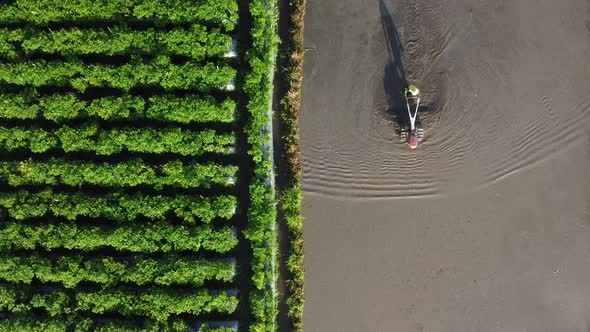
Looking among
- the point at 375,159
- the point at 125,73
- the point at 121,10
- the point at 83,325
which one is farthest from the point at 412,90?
the point at 83,325

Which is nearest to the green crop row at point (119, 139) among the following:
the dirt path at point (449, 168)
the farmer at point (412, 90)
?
the dirt path at point (449, 168)

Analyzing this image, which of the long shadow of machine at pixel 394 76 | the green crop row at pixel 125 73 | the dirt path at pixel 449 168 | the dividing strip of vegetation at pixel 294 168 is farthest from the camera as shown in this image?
the long shadow of machine at pixel 394 76

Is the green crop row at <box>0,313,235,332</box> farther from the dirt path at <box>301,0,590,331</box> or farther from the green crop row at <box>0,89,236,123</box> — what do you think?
the green crop row at <box>0,89,236,123</box>

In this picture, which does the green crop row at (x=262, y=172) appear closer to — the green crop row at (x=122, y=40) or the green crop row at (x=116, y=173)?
the green crop row at (x=116, y=173)

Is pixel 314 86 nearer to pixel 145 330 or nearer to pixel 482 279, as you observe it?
pixel 482 279

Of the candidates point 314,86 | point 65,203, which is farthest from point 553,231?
point 65,203

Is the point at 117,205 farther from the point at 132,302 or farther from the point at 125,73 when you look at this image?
the point at 125,73
